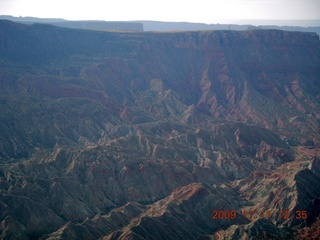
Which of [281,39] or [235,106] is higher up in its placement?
[281,39]

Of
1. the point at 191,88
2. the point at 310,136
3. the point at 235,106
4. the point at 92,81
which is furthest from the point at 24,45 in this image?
the point at 310,136

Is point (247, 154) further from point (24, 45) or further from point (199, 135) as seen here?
point (24, 45)

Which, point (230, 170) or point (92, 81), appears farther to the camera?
point (92, 81)

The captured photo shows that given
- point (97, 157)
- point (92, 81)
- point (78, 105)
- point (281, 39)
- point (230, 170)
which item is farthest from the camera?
point (281, 39)

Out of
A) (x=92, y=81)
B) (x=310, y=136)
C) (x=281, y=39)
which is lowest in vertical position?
(x=310, y=136)
